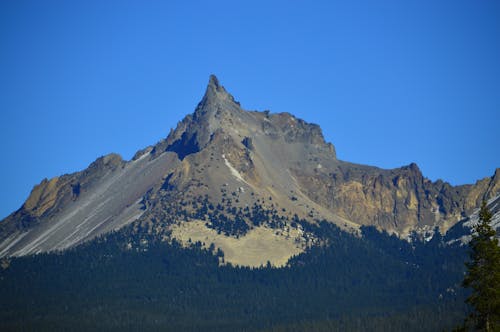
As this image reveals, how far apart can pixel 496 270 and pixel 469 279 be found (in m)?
2.76

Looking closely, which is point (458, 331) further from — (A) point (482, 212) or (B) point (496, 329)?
(A) point (482, 212)

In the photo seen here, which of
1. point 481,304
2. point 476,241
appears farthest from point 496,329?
point 476,241

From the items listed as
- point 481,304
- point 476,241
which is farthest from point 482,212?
point 481,304

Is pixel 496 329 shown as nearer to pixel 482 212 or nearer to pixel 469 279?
pixel 469 279

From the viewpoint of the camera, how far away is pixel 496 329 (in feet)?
275

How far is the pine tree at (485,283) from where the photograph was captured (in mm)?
84375

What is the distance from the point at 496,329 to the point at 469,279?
4877 mm

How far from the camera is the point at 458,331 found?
86.2 meters

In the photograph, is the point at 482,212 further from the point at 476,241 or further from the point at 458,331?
the point at 458,331

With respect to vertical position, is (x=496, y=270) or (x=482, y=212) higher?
(x=482, y=212)

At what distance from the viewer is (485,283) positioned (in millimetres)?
85000

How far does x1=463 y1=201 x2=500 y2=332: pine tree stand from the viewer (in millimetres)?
84375

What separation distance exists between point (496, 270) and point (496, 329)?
5.17 meters

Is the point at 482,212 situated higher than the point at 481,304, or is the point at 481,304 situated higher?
the point at 482,212
